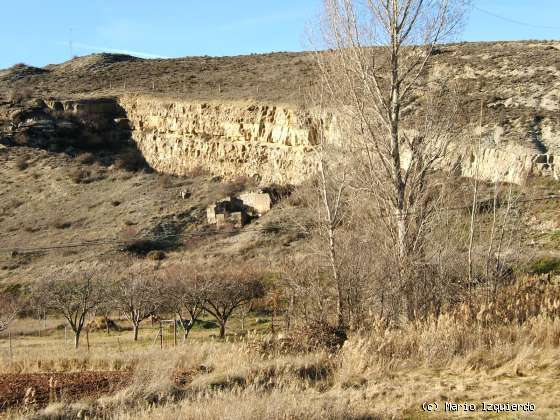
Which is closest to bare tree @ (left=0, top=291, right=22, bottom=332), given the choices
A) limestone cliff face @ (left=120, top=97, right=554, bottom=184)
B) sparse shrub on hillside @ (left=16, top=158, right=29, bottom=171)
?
limestone cliff face @ (left=120, top=97, right=554, bottom=184)

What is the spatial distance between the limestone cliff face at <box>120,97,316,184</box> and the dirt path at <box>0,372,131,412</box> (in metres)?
26.6

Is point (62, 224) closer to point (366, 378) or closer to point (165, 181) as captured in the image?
point (165, 181)

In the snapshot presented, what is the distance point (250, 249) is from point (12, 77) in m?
43.6

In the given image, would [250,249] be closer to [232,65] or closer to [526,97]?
[526,97]

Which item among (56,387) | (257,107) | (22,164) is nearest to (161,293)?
(56,387)

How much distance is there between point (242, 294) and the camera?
26.2 meters

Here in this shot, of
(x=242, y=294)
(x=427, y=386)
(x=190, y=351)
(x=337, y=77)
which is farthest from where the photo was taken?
(x=242, y=294)

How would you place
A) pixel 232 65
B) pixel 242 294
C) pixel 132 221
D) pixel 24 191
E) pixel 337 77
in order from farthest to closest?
pixel 232 65 → pixel 24 191 → pixel 132 221 → pixel 242 294 → pixel 337 77

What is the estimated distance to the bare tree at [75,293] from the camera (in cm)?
2667

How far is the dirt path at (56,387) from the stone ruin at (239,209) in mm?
26435

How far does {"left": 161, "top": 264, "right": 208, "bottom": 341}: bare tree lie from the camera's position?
25.1 m

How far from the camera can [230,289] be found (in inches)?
1009

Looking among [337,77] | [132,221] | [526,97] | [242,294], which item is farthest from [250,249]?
[337,77]

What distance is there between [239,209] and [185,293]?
497 inches
